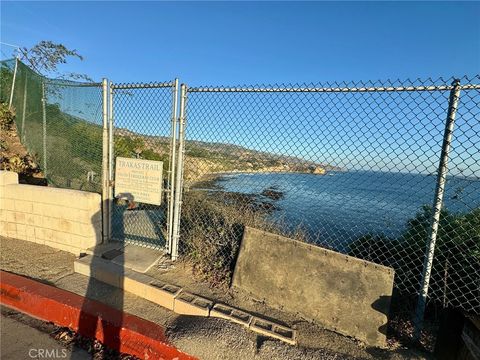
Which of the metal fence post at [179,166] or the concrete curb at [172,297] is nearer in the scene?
the concrete curb at [172,297]

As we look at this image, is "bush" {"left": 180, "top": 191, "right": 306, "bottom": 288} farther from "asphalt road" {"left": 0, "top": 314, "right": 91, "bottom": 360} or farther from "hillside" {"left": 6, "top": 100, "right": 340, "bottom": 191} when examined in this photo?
"asphalt road" {"left": 0, "top": 314, "right": 91, "bottom": 360}

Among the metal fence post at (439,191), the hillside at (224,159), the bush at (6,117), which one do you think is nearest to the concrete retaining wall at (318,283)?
the metal fence post at (439,191)

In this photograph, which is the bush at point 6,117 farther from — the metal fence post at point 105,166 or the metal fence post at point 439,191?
the metal fence post at point 439,191

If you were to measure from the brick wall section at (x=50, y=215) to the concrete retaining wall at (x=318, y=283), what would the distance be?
2.40 m

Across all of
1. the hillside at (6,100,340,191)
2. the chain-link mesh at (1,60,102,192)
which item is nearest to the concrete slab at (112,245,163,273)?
the hillside at (6,100,340,191)

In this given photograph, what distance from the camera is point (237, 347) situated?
2.76 meters

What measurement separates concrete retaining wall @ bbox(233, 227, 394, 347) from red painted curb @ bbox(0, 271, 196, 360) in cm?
119

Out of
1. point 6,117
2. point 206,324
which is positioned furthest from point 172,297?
point 6,117

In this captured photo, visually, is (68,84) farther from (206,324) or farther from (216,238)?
(206,324)

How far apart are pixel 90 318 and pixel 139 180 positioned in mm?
1950

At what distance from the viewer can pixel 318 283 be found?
3.22 m

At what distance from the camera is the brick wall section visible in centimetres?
437

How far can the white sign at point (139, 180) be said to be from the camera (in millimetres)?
4211

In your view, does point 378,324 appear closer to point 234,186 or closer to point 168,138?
point 234,186
